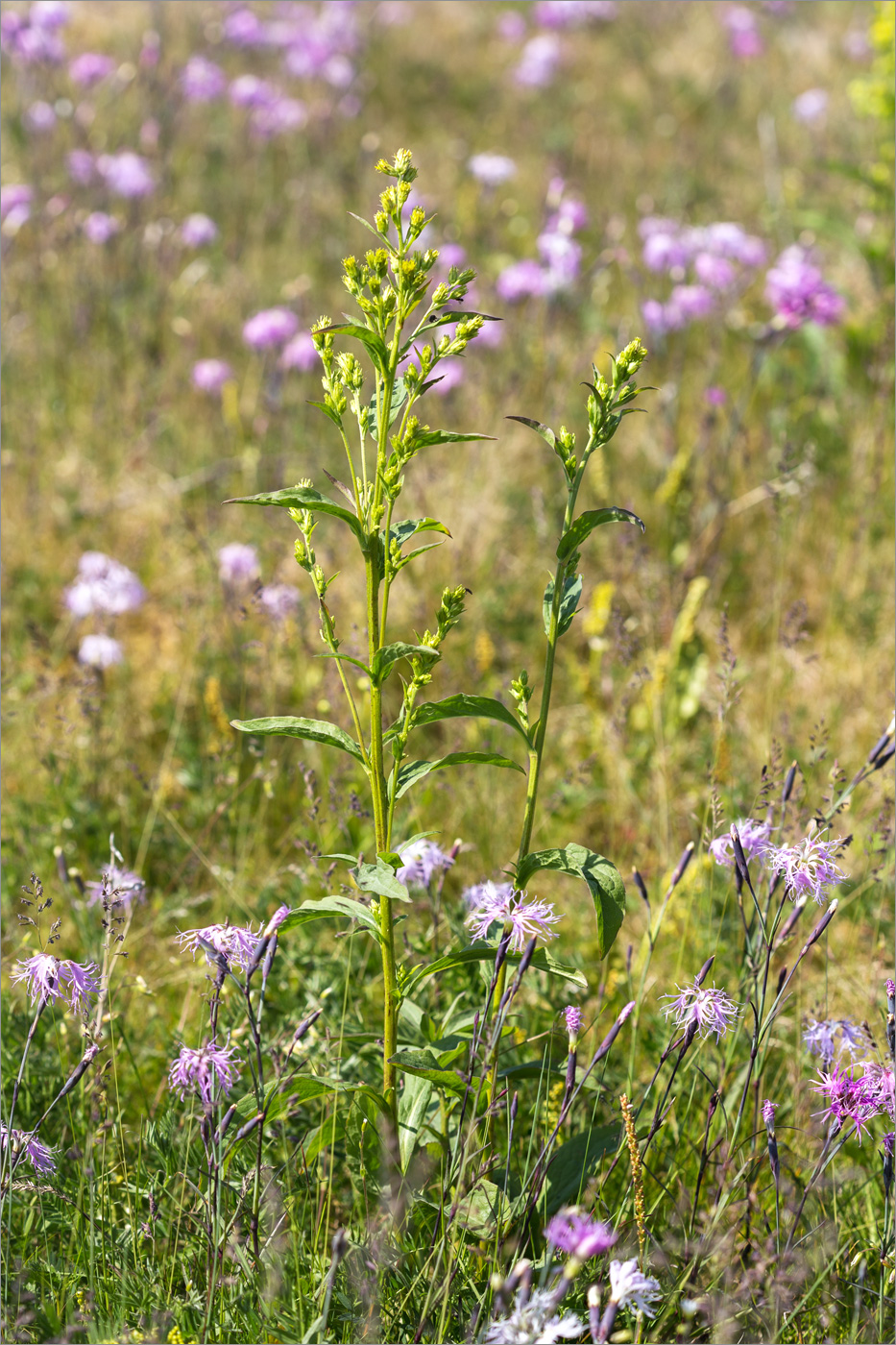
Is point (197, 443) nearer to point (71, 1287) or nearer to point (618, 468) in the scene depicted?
point (618, 468)

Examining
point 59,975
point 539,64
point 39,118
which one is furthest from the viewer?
point 539,64

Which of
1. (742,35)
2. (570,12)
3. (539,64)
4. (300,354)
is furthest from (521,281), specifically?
(742,35)

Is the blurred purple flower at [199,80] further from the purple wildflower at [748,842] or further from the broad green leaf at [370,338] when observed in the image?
the purple wildflower at [748,842]

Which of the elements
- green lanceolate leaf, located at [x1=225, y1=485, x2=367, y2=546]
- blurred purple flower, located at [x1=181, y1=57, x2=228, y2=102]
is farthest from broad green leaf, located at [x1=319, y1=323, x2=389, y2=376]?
blurred purple flower, located at [x1=181, y1=57, x2=228, y2=102]

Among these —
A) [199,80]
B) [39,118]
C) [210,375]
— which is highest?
[199,80]

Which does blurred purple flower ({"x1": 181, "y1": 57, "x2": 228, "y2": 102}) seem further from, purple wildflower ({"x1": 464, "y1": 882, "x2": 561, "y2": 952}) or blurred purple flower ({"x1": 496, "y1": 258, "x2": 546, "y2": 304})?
purple wildflower ({"x1": 464, "y1": 882, "x2": 561, "y2": 952})

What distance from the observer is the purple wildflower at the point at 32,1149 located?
148 cm

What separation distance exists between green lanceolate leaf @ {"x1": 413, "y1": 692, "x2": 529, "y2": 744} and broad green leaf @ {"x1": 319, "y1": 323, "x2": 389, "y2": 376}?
43 centimetres

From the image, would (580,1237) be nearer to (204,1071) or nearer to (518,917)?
(518,917)

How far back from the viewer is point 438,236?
533cm

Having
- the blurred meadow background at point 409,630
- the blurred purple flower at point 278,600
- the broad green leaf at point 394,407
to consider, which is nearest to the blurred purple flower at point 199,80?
the blurred meadow background at point 409,630

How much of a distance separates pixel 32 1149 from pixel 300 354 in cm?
316

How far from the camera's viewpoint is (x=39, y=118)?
5406 millimetres

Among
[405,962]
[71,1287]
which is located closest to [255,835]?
[405,962]
